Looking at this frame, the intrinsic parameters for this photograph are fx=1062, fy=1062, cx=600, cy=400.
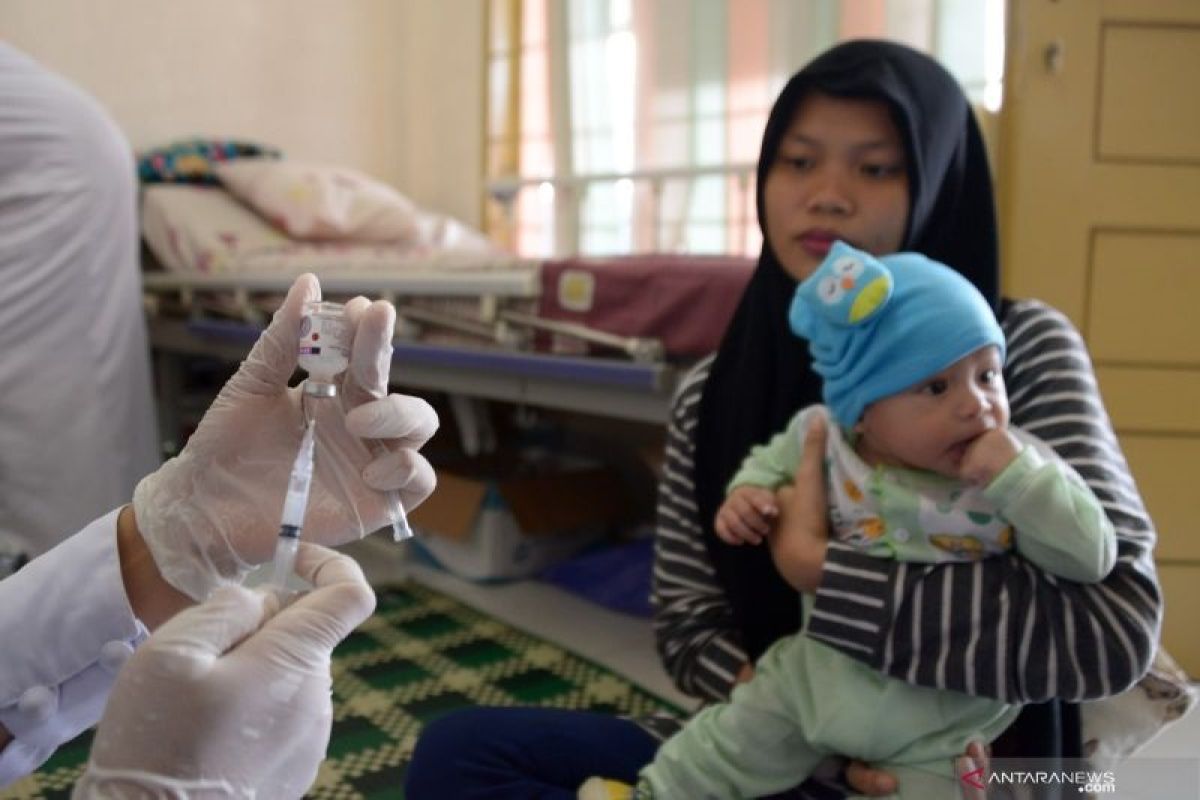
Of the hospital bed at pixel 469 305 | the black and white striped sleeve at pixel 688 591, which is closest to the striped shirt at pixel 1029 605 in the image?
the black and white striped sleeve at pixel 688 591

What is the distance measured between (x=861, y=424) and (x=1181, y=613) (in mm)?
1297

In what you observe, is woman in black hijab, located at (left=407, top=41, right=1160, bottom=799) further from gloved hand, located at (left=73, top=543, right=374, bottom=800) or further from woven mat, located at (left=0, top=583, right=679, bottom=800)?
gloved hand, located at (left=73, top=543, right=374, bottom=800)

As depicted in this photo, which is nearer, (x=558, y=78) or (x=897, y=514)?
(x=897, y=514)

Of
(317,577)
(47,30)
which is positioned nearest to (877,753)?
(317,577)

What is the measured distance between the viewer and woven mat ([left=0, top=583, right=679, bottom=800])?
4.90ft

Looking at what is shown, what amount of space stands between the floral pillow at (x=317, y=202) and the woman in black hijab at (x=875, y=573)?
1.98 m

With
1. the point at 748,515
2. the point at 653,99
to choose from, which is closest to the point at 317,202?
the point at 653,99

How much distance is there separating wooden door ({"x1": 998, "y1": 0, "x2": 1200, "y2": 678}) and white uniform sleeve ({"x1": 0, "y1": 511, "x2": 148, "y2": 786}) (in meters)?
1.59

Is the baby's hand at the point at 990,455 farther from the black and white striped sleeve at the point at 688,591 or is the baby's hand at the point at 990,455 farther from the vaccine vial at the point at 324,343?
the vaccine vial at the point at 324,343

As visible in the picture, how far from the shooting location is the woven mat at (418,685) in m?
1.49

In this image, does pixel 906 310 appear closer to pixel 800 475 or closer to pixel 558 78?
pixel 800 475

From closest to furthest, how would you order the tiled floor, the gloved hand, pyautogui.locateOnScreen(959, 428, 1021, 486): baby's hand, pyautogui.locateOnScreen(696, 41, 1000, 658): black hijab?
the gloved hand → pyautogui.locateOnScreen(959, 428, 1021, 486): baby's hand → pyautogui.locateOnScreen(696, 41, 1000, 658): black hijab → the tiled floor

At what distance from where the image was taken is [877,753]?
94 centimetres

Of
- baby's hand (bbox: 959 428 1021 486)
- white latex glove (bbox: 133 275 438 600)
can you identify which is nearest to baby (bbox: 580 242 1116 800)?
baby's hand (bbox: 959 428 1021 486)
